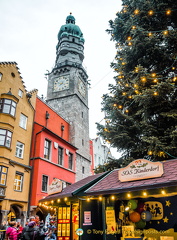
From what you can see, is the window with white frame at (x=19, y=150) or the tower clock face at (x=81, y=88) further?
the tower clock face at (x=81, y=88)

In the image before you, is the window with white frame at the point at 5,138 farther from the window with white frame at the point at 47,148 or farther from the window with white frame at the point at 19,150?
the window with white frame at the point at 47,148

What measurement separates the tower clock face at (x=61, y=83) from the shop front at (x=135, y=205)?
26.0 m

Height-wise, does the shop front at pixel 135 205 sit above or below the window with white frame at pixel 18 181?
below

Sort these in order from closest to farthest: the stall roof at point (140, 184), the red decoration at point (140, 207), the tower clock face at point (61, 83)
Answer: the stall roof at point (140, 184) → the red decoration at point (140, 207) → the tower clock face at point (61, 83)

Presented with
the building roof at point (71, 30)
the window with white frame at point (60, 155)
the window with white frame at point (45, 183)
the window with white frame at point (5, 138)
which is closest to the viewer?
the window with white frame at point (5, 138)

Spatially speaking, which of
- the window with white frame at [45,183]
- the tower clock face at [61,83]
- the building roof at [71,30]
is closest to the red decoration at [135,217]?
the window with white frame at [45,183]

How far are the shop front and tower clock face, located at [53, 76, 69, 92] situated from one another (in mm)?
26025

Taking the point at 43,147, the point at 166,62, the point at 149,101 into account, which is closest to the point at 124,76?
the point at 166,62

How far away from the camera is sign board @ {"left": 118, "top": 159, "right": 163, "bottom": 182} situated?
709 cm

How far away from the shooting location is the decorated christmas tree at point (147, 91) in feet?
31.4

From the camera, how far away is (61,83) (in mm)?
34688

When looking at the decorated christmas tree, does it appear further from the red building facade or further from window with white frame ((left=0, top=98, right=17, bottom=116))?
window with white frame ((left=0, top=98, right=17, bottom=116))

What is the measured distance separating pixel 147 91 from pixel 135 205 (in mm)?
4916

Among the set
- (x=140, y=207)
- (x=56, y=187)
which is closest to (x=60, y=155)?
(x=56, y=187)
